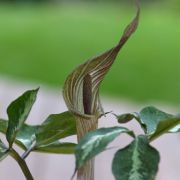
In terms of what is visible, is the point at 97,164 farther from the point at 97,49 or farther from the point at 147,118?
the point at 97,49

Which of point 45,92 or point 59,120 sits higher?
point 59,120

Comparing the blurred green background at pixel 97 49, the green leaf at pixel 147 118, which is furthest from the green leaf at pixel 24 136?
the blurred green background at pixel 97 49

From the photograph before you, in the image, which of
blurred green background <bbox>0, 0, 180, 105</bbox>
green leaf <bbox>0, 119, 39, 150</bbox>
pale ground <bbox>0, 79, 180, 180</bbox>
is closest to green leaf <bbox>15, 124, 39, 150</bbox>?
green leaf <bbox>0, 119, 39, 150</bbox>

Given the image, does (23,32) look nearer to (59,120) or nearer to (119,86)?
(119,86)

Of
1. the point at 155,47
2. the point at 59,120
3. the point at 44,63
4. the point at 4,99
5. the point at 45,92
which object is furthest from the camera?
the point at 155,47

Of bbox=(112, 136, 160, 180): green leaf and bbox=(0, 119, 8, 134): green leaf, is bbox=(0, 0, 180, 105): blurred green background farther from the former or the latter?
bbox=(112, 136, 160, 180): green leaf

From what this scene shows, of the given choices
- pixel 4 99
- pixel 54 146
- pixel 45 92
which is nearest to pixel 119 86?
pixel 45 92

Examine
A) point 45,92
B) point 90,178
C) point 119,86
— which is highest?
point 90,178
